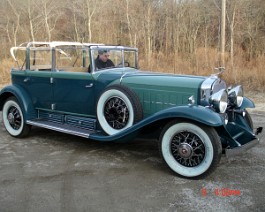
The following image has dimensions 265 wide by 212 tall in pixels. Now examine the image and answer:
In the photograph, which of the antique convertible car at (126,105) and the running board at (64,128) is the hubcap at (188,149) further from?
the running board at (64,128)

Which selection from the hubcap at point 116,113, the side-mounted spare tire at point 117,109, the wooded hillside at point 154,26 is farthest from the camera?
the wooded hillside at point 154,26

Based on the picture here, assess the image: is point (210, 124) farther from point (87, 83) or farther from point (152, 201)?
point (87, 83)

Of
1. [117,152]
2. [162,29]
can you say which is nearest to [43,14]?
[162,29]

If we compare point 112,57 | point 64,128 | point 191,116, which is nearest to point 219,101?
point 191,116

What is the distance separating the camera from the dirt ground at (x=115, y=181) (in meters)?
3.30

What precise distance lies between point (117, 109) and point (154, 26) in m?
17.8

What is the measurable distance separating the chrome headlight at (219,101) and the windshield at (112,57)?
1.89 meters

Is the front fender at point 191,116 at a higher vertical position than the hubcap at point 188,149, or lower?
higher

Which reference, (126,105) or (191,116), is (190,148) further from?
(126,105)

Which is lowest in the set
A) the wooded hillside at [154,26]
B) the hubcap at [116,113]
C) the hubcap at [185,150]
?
the hubcap at [185,150]

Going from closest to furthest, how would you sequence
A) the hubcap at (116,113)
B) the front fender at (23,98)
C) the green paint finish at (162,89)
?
the green paint finish at (162,89) → the hubcap at (116,113) → the front fender at (23,98)

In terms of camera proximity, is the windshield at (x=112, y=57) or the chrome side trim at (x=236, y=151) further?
the windshield at (x=112, y=57)

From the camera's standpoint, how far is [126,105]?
14.8 ft

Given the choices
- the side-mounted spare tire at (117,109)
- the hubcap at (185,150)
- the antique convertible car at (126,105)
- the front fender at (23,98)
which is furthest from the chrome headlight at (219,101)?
the front fender at (23,98)
